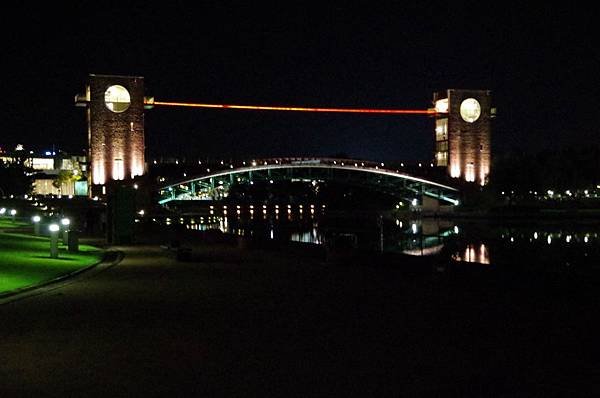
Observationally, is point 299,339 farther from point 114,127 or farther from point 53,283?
point 114,127

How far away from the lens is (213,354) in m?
11.1

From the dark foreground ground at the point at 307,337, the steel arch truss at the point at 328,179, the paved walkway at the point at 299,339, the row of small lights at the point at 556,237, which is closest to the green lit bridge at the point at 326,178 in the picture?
the steel arch truss at the point at 328,179

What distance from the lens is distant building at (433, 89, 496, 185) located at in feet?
392

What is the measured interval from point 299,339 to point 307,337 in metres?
0.22

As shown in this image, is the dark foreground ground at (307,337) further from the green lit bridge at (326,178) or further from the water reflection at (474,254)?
the green lit bridge at (326,178)

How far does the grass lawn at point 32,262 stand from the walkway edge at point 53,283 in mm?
222

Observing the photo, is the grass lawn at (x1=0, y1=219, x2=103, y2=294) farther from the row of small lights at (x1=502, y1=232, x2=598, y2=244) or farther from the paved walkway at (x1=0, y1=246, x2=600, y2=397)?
the row of small lights at (x1=502, y1=232, x2=598, y2=244)

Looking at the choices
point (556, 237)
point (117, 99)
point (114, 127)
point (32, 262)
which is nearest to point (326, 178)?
point (114, 127)

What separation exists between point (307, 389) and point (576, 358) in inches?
148

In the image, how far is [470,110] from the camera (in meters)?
121

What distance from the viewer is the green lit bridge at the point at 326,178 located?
10706 cm

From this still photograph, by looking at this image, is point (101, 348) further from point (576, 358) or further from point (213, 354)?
point (576, 358)

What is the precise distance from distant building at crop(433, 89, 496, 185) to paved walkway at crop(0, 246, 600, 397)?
331 feet

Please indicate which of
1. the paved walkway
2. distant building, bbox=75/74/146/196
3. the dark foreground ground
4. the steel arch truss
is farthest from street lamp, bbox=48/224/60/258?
the steel arch truss
